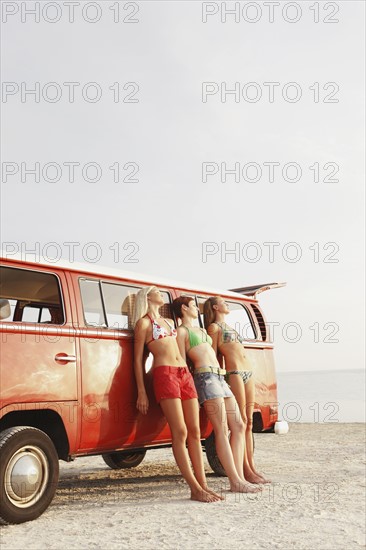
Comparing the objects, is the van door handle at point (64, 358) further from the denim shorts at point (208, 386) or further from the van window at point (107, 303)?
the denim shorts at point (208, 386)

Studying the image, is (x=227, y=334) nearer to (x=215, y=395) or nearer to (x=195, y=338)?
(x=195, y=338)

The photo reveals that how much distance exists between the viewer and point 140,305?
6.84 meters

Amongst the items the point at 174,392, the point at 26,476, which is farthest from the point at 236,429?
the point at 26,476

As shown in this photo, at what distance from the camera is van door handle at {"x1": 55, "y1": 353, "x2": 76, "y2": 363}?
19.3ft

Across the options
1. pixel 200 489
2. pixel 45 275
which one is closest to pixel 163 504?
pixel 200 489

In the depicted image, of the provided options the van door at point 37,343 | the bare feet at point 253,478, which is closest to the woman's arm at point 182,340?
the van door at point 37,343

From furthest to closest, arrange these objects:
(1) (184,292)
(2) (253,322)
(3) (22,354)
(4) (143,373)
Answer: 1. (2) (253,322)
2. (1) (184,292)
3. (4) (143,373)
4. (3) (22,354)

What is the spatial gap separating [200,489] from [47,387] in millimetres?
1933

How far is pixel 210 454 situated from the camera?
27.8 ft

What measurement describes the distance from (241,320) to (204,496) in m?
3.43

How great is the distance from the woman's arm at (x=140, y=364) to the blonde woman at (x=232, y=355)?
1282 millimetres

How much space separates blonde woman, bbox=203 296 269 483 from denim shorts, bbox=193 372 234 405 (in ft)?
2.13

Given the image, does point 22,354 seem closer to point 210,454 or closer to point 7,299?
point 7,299

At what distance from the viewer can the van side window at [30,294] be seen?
5945 millimetres
